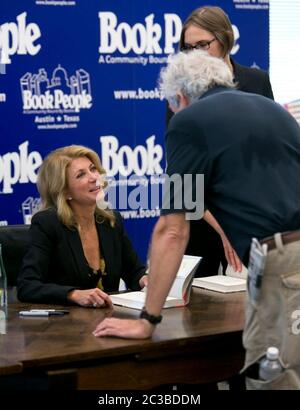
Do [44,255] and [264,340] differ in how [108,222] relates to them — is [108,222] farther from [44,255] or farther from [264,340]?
[264,340]

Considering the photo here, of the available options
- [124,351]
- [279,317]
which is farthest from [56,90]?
[279,317]

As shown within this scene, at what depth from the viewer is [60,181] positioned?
13.0 ft

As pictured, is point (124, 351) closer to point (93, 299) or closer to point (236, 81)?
point (93, 299)

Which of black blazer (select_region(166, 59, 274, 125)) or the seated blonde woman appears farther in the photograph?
black blazer (select_region(166, 59, 274, 125))

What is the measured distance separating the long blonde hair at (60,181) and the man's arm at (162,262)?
45.0 inches

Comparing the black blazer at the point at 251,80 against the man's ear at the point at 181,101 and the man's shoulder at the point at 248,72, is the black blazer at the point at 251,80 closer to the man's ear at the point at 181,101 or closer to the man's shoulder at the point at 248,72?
the man's shoulder at the point at 248,72

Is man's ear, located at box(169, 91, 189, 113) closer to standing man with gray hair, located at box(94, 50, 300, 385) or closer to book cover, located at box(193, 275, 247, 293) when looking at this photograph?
standing man with gray hair, located at box(94, 50, 300, 385)

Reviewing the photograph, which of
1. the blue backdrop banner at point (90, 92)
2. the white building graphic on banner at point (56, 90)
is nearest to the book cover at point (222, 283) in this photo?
the blue backdrop banner at point (90, 92)

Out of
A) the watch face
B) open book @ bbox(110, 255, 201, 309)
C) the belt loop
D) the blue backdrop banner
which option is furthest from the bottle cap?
the blue backdrop banner

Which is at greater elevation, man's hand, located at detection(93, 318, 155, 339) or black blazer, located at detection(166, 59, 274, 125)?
black blazer, located at detection(166, 59, 274, 125)

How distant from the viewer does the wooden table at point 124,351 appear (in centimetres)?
257

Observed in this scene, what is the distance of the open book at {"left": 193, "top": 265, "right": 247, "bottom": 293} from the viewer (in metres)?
3.65

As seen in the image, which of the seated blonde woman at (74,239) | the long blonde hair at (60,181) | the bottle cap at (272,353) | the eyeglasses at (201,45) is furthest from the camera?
the long blonde hair at (60,181)
